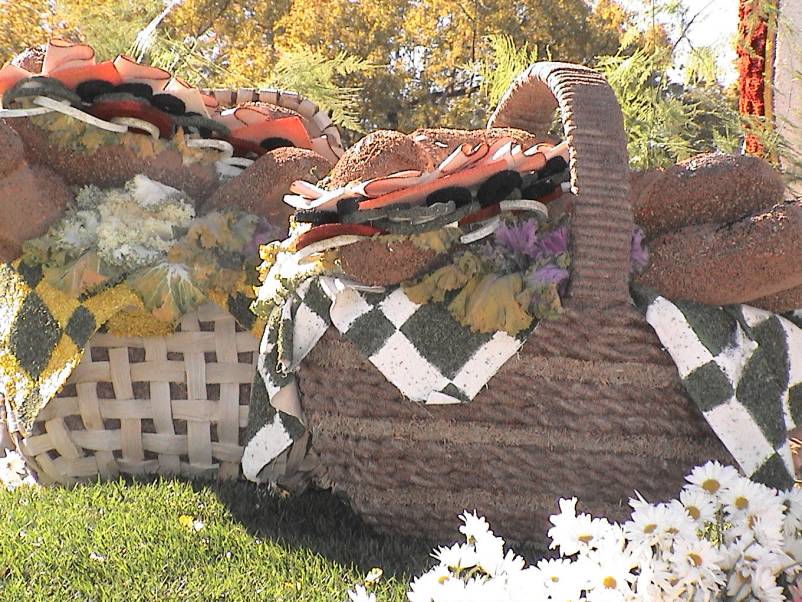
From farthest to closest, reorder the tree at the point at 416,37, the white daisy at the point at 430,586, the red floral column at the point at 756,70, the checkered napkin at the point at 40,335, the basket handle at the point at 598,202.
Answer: the tree at the point at 416,37 < the red floral column at the point at 756,70 < the checkered napkin at the point at 40,335 < the basket handle at the point at 598,202 < the white daisy at the point at 430,586

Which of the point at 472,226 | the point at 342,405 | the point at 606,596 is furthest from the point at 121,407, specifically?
the point at 606,596

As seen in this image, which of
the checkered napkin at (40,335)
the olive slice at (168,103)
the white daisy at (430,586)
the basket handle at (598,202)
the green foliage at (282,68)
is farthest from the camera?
the green foliage at (282,68)

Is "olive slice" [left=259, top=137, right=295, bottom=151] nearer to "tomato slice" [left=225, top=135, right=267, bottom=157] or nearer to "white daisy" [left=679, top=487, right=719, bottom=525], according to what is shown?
"tomato slice" [left=225, top=135, right=267, bottom=157]

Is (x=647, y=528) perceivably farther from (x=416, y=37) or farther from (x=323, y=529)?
(x=416, y=37)

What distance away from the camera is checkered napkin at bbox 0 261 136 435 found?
1.38 m

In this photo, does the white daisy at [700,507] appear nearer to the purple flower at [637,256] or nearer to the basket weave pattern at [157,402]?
the purple flower at [637,256]

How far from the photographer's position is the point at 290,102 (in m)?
1.80

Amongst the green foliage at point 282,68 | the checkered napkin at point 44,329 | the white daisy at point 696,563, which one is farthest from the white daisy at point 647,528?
the green foliage at point 282,68

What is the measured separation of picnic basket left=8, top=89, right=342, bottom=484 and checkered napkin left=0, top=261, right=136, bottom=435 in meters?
0.04

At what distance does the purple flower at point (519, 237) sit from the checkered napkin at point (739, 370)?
0.47ft

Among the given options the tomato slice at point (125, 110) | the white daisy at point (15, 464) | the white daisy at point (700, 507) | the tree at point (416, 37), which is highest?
the tomato slice at point (125, 110)

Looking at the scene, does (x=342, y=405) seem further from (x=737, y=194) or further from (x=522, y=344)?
(x=737, y=194)

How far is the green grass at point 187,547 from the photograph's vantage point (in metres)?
1.08

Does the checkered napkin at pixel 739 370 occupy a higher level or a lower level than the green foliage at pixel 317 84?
higher
